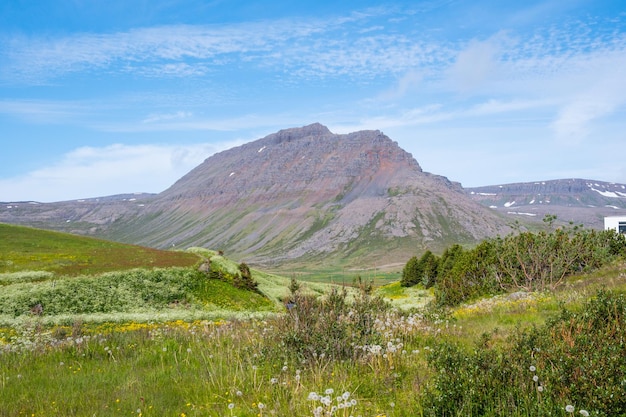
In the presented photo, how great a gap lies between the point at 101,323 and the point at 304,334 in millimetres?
15210

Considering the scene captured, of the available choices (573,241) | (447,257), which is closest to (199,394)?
(573,241)

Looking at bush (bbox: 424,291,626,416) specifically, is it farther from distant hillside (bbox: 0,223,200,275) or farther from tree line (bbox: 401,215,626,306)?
distant hillside (bbox: 0,223,200,275)

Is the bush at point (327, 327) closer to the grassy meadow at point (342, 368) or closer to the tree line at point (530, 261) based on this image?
the grassy meadow at point (342, 368)

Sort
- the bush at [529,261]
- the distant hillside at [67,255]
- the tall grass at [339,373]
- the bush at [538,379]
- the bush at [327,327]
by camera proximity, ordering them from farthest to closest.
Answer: the distant hillside at [67,255]
the bush at [529,261]
the bush at [327,327]
the tall grass at [339,373]
the bush at [538,379]

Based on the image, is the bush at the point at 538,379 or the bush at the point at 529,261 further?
the bush at the point at 529,261

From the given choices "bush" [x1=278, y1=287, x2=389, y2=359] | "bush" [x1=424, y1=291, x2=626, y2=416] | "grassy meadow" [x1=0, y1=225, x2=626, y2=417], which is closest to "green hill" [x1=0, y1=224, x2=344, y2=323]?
"grassy meadow" [x1=0, y1=225, x2=626, y2=417]

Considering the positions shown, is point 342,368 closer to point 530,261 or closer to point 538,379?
point 538,379

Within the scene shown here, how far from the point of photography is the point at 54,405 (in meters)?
6.79

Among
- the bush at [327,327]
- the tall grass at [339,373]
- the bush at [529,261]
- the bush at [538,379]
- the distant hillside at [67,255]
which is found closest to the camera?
the bush at [538,379]

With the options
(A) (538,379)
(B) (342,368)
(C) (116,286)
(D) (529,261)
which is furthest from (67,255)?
(A) (538,379)

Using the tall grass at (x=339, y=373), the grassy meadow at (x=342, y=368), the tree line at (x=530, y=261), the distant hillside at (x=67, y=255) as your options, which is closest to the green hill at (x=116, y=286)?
the distant hillside at (x=67, y=255)

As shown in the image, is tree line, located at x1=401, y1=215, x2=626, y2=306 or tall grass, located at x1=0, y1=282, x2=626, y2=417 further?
tree line, located at x1=401, y1=215, x2=626, y2=306

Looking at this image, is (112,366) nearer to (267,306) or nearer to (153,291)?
(153,291)

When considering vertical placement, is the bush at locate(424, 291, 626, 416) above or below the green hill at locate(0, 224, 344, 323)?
above
